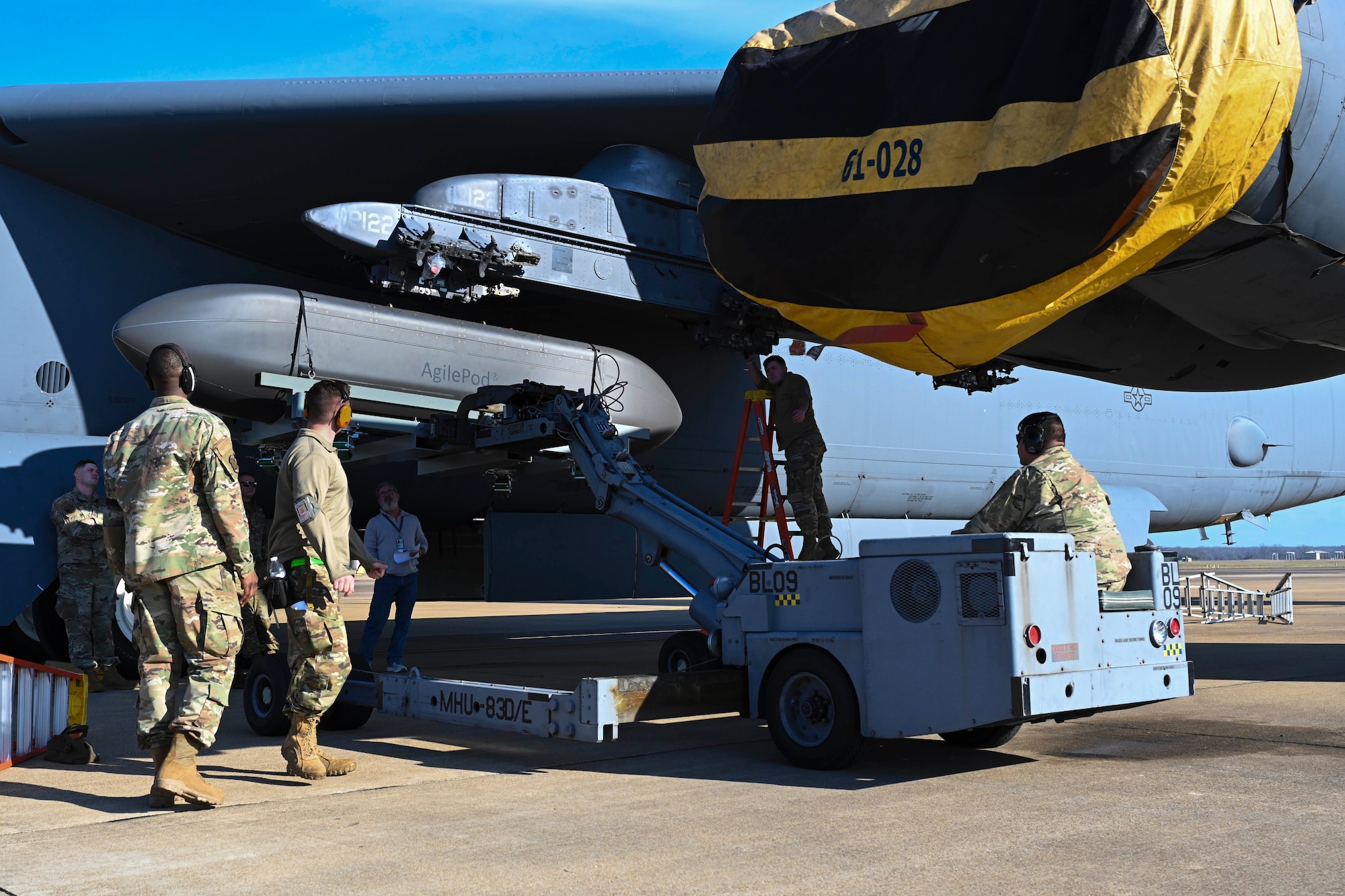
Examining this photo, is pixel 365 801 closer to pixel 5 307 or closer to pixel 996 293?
pixel 996 293

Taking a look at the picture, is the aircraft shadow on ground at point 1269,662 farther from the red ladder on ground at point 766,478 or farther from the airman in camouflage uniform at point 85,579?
the airman in camouflage uniform at point 85,579

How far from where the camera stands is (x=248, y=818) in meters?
4.55

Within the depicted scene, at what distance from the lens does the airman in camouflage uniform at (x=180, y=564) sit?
191 inches

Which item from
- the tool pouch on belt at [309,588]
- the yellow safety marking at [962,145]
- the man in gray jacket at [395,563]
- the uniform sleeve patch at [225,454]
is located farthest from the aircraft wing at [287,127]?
the tool pouch on belt at [309,588]

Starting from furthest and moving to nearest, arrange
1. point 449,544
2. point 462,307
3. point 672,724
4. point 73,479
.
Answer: point 449,544, point 462,307, point 73,479, point 672,724

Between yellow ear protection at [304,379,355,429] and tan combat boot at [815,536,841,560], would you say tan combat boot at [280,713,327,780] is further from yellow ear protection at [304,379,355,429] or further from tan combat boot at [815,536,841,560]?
tan combat boot at [815,536,841,560]

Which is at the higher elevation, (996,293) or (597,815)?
(996,293)

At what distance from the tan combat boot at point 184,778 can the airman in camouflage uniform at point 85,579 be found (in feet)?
16.4

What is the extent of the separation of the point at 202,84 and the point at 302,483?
703 cm

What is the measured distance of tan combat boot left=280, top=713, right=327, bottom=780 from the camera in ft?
17.5

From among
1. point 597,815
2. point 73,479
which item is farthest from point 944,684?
point 73,479

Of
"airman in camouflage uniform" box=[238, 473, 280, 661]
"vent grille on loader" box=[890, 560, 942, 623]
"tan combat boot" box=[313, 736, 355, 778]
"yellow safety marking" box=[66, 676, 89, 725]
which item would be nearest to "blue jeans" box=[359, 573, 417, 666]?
"airman in camouflage uniform" box=[238, 473, 280, 661]

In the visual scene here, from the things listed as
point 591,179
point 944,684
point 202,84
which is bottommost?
point 944,684

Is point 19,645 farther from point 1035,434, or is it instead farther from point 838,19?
point 1035,434
